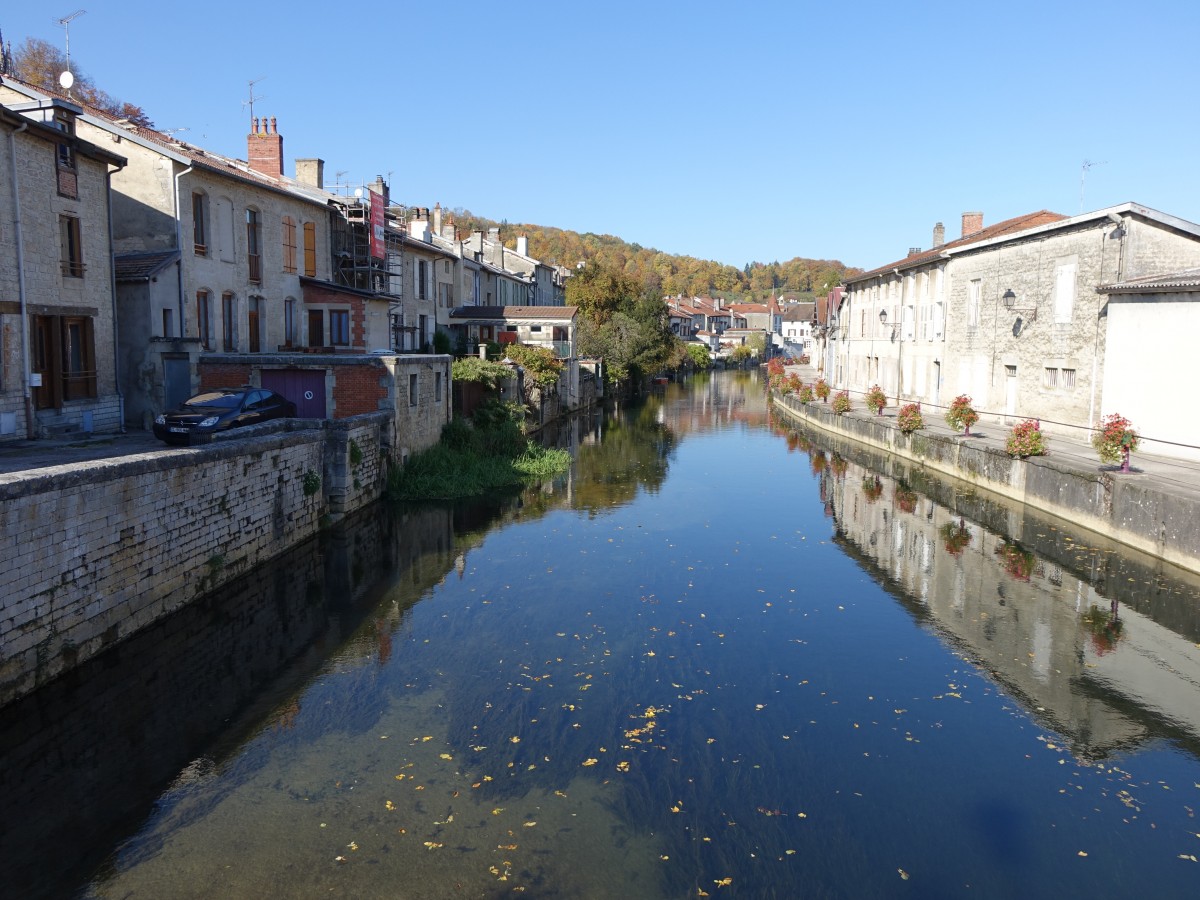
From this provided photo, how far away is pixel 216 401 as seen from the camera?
18.2 m

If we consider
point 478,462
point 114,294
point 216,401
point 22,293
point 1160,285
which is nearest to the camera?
point 22,293

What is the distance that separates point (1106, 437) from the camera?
18.6 meters

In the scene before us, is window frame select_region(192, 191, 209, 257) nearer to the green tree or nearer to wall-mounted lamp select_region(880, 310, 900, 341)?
wall-mounted lamp select_region(880, 310, 900, 341)

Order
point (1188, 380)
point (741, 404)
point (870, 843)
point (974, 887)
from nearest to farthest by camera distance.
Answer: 1. point (974, 887)
2. point (870, 843)
3. point (1188, 380)
4. point (741, 404)

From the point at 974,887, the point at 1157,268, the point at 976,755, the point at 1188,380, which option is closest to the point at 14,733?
the point at 974,887

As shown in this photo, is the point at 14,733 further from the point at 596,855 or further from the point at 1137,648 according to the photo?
the point at 1137,648

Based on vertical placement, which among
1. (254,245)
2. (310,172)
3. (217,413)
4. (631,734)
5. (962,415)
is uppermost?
(310,172)

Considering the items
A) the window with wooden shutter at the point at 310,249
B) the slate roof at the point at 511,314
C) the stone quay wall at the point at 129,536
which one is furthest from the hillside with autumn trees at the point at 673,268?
the stone quay wall at the point at 129,536

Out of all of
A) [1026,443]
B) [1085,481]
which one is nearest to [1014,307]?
[1026,443]

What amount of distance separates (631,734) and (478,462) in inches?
685

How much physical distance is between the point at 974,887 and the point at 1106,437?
14.4m

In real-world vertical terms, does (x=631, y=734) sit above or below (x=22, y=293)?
below

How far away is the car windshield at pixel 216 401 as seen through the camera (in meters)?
17.9

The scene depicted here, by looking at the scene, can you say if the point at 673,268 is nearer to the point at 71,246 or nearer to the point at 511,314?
the point at 511,314
